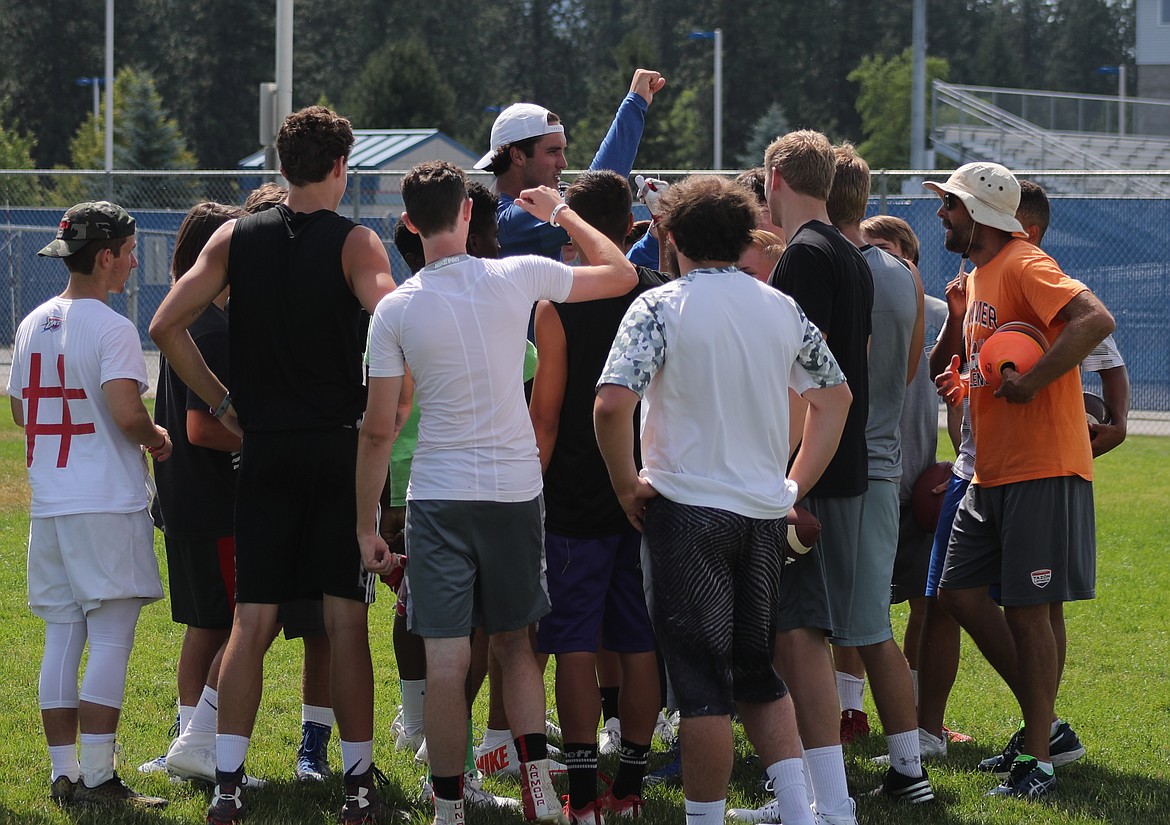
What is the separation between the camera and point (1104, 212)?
15.7 metres

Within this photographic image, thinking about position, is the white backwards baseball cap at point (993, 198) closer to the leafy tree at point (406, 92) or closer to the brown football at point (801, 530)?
the brown football at point (801, 530)

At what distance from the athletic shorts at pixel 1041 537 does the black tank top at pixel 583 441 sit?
1.38 meters

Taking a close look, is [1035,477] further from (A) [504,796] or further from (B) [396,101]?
(B) [396,101]

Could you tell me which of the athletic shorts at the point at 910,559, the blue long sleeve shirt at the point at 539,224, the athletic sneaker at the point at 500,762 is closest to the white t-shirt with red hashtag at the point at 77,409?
the blue long sleeve shirt at the point at 539,224

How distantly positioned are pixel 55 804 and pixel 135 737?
832mm

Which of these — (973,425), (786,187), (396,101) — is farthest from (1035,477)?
(396,101)

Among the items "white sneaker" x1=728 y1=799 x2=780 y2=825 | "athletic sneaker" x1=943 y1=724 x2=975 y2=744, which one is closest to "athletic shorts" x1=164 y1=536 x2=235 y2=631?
"white sneaker" x1=728 y1=799 x2=780 y2=825

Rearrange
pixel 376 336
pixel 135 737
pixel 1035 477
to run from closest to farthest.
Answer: pixel 376 336 → pixel 1035 477 → pixel 135 737

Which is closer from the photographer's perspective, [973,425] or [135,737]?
[973,425]

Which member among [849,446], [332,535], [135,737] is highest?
[849,446]

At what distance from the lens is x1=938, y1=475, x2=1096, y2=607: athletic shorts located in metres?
4.73

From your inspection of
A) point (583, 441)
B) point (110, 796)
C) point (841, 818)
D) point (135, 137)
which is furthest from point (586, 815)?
point (135, 137)

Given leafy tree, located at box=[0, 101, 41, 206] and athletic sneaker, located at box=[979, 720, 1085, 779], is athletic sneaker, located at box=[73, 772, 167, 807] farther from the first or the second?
leafy tree, located at box=[0, 101, 41, 206]

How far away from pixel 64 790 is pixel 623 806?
1.92 meters
